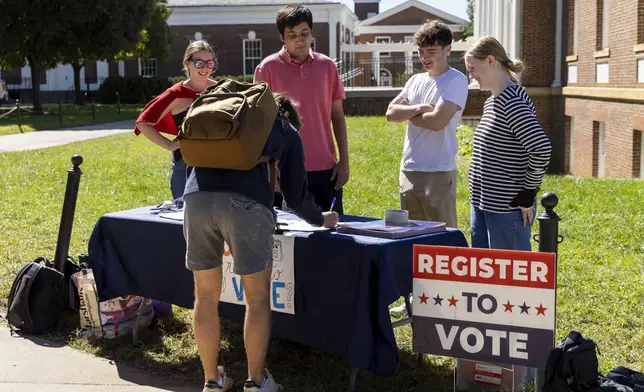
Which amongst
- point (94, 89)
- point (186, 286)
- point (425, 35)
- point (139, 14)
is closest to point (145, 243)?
point (186, 286)

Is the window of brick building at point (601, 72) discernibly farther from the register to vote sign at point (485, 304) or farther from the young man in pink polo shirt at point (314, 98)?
the register to vote sign at point (485, 304)

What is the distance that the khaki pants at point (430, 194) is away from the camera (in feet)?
19.4

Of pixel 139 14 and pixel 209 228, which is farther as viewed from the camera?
pixel 139 14

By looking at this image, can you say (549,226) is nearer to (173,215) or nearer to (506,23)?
(173,215)

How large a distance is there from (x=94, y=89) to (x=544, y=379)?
2336 inches

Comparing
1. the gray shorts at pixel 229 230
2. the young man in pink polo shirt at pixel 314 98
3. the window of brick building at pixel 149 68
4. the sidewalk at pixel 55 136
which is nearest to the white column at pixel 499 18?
the sidewalk at pixel 55 136

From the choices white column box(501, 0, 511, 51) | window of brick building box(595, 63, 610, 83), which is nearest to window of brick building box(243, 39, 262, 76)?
white column box(501, 0, 511, 51)

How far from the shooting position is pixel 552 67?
24.8 metres

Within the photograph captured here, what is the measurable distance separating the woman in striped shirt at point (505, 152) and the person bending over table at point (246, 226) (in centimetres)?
99

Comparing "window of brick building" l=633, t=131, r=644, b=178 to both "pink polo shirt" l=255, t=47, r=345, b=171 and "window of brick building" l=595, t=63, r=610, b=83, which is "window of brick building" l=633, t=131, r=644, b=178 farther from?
"pink polo shirt" l=255, t=47, r=345, b=171

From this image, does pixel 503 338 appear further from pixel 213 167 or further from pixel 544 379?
pixel 213 167

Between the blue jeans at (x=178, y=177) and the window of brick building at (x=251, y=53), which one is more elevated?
the window of brick building at (x=251, y=53)

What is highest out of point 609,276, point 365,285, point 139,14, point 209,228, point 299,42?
point 139,14

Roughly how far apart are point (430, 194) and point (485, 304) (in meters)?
1.61
